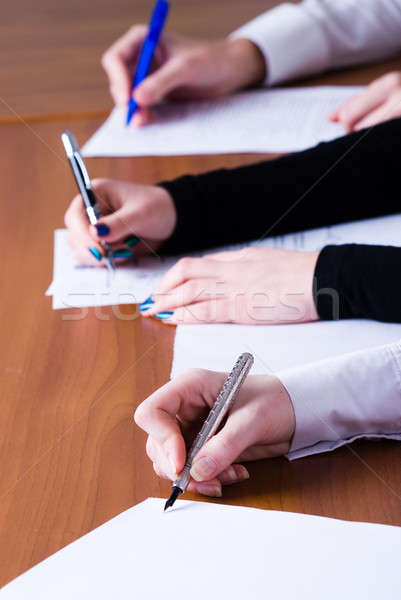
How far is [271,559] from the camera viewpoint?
0.54 m

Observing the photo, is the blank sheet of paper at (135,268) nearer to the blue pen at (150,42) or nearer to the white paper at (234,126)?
A: the white paper at (234,126)

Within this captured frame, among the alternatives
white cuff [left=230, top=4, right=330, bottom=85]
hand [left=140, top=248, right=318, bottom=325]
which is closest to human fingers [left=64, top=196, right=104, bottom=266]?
hand [left=140, top=248, right=318, bottom=325]

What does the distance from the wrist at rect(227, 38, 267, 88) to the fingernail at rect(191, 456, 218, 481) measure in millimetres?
998

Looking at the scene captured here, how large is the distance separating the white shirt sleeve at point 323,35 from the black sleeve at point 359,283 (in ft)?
2.32

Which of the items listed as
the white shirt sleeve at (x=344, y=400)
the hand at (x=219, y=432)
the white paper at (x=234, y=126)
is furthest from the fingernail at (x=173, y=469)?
the white paper at (x=234, y=126)

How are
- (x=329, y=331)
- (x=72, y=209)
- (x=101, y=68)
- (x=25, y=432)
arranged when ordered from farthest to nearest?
(x=101, y=68) < (x=72, y=209) < (x=329, y=331) < (x=25, y=432)

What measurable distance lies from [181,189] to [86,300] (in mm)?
221

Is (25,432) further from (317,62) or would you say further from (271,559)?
(317,62)

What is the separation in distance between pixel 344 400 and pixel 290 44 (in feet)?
3.24

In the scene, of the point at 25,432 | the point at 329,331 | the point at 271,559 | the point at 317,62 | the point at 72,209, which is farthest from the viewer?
the point at 317,62

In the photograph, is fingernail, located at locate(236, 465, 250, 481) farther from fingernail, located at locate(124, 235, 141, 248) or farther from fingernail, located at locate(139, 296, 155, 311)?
fingernail, located at locate(124, 235, 141, 248)

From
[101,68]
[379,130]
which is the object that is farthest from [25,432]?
[101,68]

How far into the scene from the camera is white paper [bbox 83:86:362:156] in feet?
3.98

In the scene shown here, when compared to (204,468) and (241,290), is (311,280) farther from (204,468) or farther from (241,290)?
(204,468)
